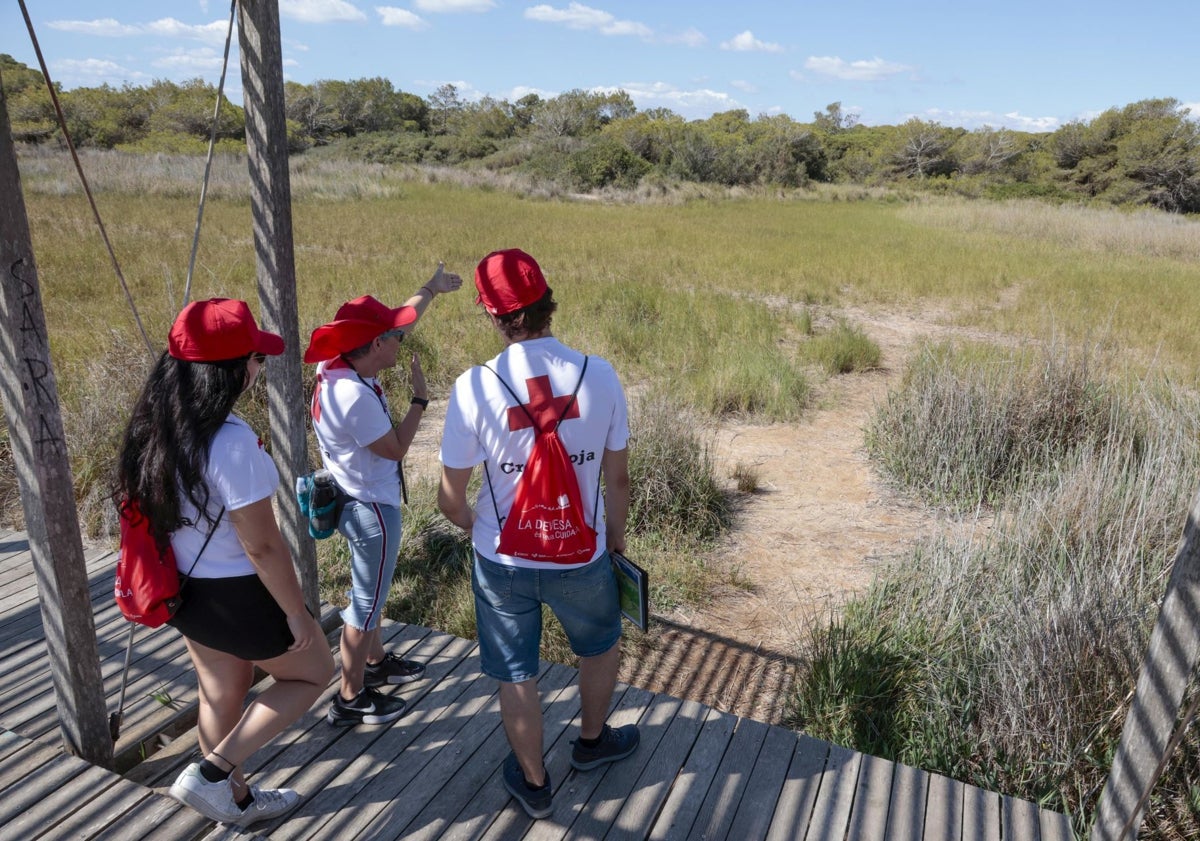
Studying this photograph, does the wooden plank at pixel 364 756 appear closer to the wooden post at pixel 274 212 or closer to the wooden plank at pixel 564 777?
the wooden plank at pixel 564 777

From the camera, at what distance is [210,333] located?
1.87m

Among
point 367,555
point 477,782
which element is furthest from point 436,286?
point 477,782

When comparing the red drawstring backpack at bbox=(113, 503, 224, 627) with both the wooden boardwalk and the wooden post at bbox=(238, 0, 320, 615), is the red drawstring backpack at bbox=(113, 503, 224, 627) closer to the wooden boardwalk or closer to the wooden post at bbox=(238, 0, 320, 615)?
the wooden boardwalk

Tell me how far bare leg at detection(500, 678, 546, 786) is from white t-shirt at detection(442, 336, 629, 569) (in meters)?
0.38

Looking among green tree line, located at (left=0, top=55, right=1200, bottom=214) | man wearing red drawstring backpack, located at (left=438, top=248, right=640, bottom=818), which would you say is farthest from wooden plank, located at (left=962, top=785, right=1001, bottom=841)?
green tree line, located at (left=0, top=55, right=1200, bottom=214)

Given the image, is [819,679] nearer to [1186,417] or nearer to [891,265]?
[1186,417]

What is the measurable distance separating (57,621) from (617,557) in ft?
5.44

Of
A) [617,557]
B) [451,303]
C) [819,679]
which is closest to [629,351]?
[451,303]

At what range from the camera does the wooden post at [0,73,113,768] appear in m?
2.05

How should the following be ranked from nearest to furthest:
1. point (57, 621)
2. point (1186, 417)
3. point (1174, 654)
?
point (1174, 654) → point (57, 621) → point (1186, 417)

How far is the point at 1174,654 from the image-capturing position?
6.42 ft

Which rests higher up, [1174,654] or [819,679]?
[1174,654]

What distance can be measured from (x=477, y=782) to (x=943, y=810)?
1.42 meters

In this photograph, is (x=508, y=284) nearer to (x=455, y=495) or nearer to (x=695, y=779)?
(x=455, y=495)
